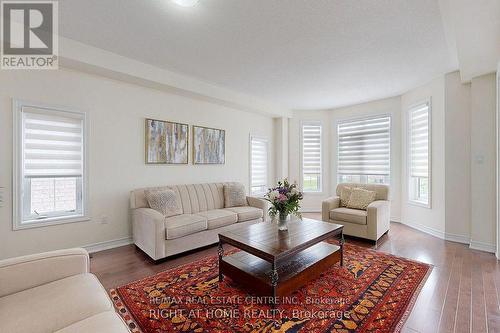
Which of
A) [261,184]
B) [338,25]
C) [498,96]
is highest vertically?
[338,25]

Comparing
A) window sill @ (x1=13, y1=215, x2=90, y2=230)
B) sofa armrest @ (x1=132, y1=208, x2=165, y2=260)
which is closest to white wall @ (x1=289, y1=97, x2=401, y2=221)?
sofa armrest @ (x1=132, y1=208, x2=165, y2=260)

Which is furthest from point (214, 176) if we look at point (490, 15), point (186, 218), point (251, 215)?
point (490, 15)

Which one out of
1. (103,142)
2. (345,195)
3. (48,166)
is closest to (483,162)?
(345,195)

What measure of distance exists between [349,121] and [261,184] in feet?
8.61

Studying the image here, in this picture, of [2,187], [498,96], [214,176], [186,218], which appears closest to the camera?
[2,187]

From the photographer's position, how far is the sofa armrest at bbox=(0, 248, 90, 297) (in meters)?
1.42

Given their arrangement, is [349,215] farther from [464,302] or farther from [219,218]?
[219,218]

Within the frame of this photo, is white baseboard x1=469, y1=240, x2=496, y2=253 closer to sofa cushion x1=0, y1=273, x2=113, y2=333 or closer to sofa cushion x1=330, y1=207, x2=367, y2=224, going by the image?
sofa cushion x1=330, y1=207, x2=367, y2=224

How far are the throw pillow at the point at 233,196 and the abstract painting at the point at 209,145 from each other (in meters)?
0.66

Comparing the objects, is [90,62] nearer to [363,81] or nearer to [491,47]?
[363,81]

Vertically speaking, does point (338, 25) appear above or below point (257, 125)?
above

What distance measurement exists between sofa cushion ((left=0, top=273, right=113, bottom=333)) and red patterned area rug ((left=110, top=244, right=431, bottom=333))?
623 mm

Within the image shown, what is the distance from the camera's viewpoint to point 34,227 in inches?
113

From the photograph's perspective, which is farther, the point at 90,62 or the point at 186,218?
the point at 186,218
